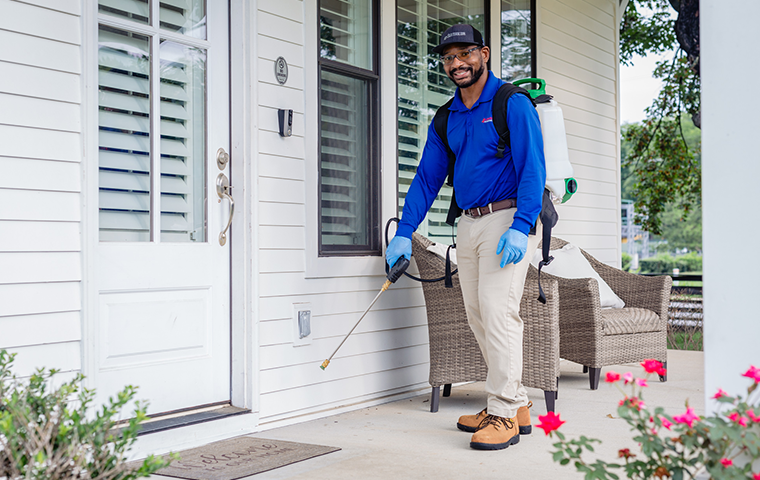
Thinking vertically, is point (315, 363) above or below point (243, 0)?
→ below

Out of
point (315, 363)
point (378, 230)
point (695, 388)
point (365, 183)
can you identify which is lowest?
point (695, 388)

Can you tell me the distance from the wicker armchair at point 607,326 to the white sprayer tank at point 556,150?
88 cm

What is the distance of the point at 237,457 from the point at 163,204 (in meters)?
1.03

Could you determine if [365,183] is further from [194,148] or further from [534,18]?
[534,18]

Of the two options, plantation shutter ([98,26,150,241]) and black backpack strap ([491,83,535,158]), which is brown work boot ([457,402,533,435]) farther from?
plantation shutter ([98,26,150,241])

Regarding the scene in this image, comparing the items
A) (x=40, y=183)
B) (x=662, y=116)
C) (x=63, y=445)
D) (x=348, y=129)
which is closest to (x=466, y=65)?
(x=348, y=129)

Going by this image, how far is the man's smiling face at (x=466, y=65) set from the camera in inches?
121

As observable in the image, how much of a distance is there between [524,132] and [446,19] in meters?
1.85

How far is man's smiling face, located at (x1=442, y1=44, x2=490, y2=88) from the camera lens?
3076 mm

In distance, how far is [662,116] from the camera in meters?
10.8

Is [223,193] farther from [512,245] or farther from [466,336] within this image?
[466,336]

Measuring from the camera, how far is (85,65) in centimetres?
263

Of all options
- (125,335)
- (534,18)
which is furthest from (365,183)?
(534,18)

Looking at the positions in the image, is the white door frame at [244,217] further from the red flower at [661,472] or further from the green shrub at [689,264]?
the green shrub at [689,264]
